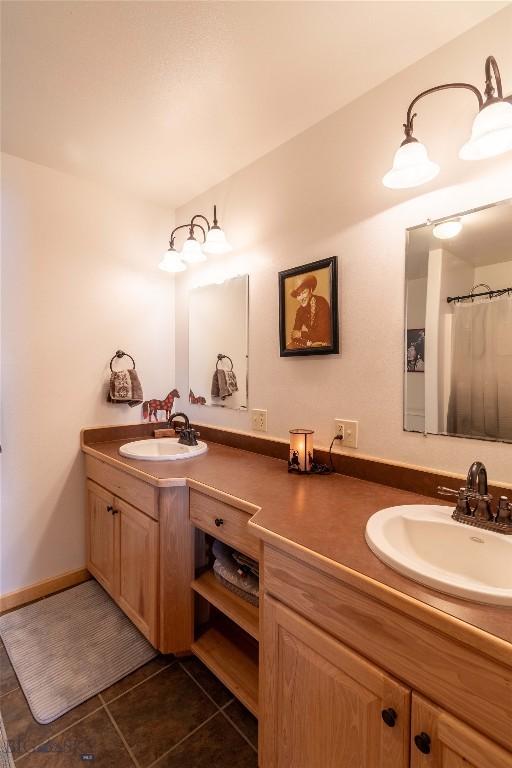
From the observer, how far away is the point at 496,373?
105cm

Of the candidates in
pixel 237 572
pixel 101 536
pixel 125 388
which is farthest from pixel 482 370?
pixel 101 536

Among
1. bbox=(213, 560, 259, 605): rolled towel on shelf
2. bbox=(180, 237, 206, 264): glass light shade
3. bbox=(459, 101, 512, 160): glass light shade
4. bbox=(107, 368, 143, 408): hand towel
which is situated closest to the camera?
bbox=(459, 101, 512, 160): glass light shade

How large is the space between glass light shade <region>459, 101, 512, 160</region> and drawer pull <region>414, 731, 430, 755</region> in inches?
52.2

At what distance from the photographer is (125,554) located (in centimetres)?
161

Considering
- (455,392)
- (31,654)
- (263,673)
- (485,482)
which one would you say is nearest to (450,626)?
(485,482)

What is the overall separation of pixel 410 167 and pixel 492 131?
208 millimetres

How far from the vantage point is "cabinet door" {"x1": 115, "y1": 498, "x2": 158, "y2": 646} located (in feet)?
4.65

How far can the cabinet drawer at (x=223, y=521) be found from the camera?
1.11m

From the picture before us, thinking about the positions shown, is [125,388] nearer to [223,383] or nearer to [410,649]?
[223,383]

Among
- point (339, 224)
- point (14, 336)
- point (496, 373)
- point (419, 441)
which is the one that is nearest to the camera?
point (496, 373)

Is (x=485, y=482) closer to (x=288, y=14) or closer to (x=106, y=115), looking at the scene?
(x=288, y=14)

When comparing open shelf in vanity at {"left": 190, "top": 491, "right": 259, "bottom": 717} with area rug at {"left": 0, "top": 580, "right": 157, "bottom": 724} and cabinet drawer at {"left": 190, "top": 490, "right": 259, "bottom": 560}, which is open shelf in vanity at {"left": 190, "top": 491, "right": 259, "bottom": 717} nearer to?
cabinet drawer at {"left": 190, "top": 490, "right": 259, "bottom": 560}

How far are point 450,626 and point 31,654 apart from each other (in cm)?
176

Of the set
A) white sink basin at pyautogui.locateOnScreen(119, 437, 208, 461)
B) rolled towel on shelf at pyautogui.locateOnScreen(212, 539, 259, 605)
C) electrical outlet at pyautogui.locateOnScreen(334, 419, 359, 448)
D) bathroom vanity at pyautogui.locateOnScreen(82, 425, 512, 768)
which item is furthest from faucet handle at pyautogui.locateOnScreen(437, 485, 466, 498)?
white sink basin at pyautogui.locateOnScreen(119, 437, 208, 461)
